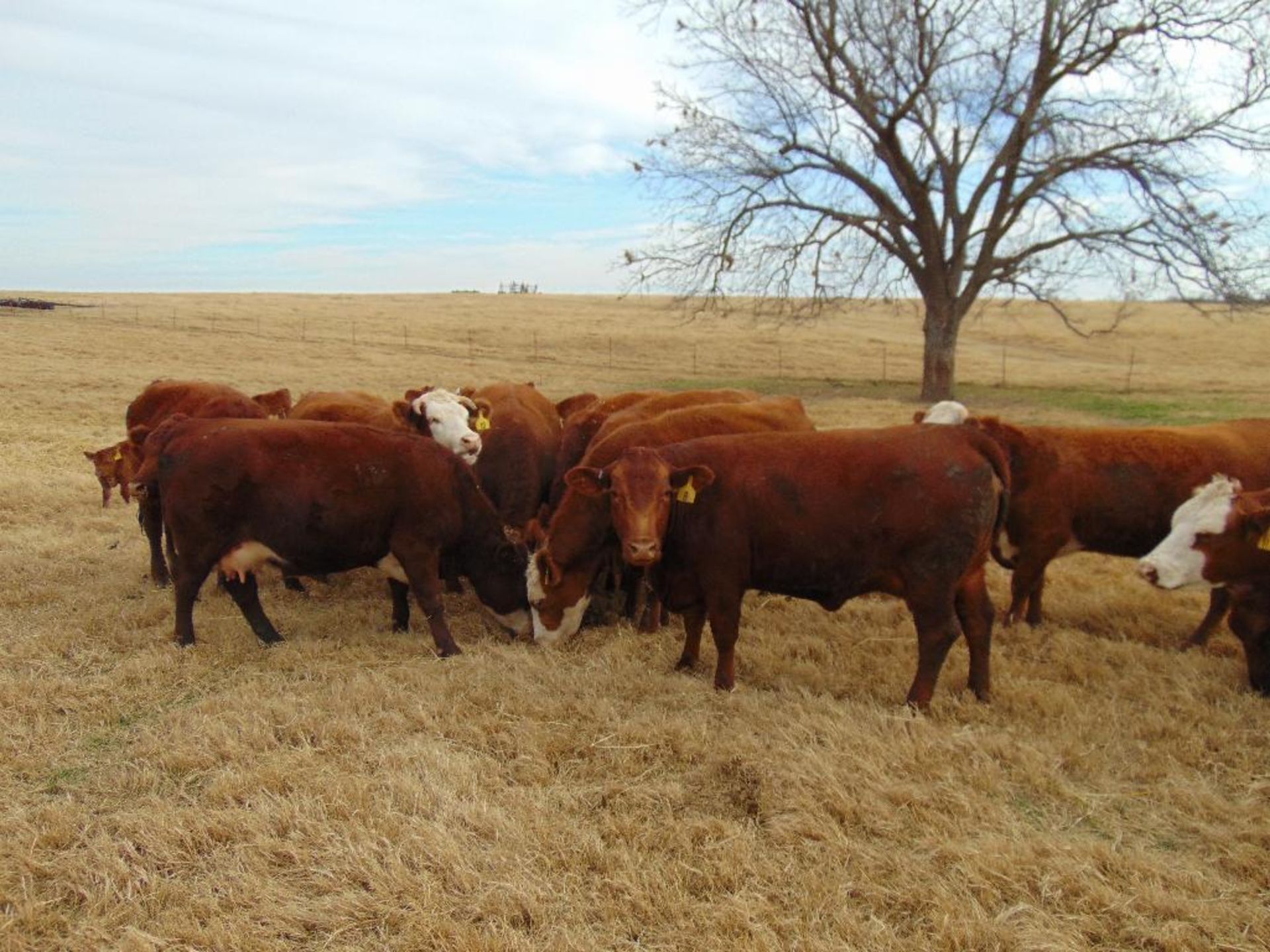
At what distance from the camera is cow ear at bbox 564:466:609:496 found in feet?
17.6

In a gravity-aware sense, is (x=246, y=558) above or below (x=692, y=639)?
above

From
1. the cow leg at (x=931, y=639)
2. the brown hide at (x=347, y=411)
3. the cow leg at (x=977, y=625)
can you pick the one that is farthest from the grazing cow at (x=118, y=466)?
the cow leg at (x=977, y=625)

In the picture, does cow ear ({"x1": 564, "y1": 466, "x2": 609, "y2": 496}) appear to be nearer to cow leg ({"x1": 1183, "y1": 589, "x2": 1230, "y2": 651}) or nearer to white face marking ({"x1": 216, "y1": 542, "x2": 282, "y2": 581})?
white face marking ({"x1": 216, "y1": 542, "x2": 282, "y2": 581})

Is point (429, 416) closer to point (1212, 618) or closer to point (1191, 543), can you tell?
point (1191, 543)

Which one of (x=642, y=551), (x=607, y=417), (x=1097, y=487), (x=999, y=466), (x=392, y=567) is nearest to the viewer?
(x=642, y=551)

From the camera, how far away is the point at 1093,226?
20.8 meters

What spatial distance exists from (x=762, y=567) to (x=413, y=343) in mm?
32785

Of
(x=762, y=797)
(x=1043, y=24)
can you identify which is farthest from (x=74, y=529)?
(x=1043, y=24)

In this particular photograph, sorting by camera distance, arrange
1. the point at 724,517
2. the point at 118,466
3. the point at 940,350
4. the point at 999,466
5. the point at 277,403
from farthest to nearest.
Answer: the point at 940,350 → the point at 277,403 → the point at 118,466 → the point at 724,517 → the point at 999,466

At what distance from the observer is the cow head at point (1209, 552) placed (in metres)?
5.18

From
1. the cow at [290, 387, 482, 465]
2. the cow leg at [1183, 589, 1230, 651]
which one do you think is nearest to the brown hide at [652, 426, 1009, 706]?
the cow leg at [1183, 589, 1230, 651]

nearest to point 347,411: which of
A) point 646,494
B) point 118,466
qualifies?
point 118,466

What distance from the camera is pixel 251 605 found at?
241 inches

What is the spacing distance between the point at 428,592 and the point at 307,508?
3.01 ft
